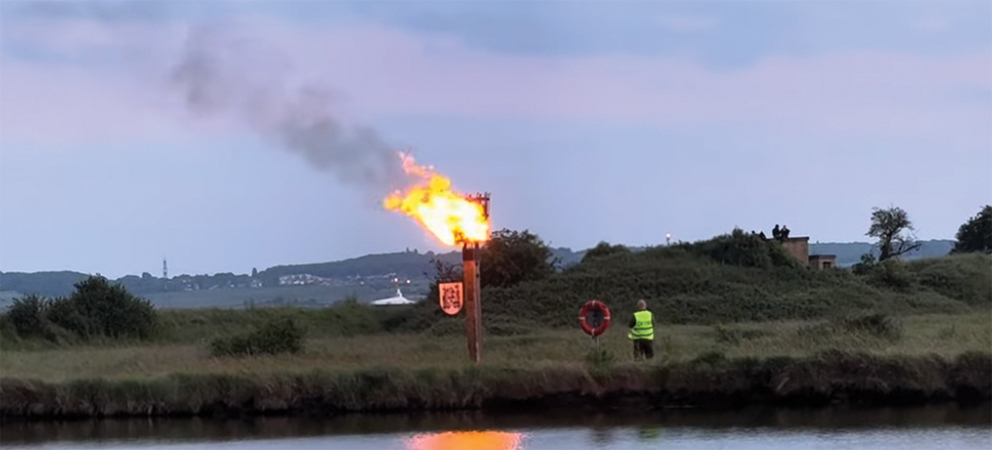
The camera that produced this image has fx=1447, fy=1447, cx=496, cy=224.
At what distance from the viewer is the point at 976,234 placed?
220ft

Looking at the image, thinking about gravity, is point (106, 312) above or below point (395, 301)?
below

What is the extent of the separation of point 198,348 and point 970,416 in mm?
19739

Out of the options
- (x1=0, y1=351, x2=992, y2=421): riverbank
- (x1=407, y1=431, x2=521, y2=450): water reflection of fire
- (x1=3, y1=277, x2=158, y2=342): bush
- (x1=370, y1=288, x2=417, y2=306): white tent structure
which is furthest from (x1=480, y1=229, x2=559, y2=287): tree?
(x1=407, y1=431, x2=521, y2=450): water reflection of fire

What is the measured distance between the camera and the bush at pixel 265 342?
32.0 meters

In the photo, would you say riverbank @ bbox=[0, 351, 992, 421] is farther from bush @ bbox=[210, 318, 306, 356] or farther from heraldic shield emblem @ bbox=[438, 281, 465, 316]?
bush @ bbox=[210, 318, 306, 356]

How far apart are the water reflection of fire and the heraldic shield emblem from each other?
6207 millimetres

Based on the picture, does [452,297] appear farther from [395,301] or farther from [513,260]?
[395,301]

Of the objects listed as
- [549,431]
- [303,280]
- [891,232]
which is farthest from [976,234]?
[549,431]

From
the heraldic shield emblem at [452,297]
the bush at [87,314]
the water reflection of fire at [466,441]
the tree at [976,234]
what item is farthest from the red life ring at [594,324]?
the tree at [976,234]

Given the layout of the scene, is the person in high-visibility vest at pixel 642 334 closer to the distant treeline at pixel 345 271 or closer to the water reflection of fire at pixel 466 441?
the water reflection of fire at pixel 466 441

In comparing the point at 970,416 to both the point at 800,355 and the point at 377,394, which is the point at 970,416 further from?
the point at 377,394

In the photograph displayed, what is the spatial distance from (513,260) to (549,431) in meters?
28.4

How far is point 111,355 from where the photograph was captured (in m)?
34.0

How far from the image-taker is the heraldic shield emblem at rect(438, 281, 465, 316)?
28.1 m
